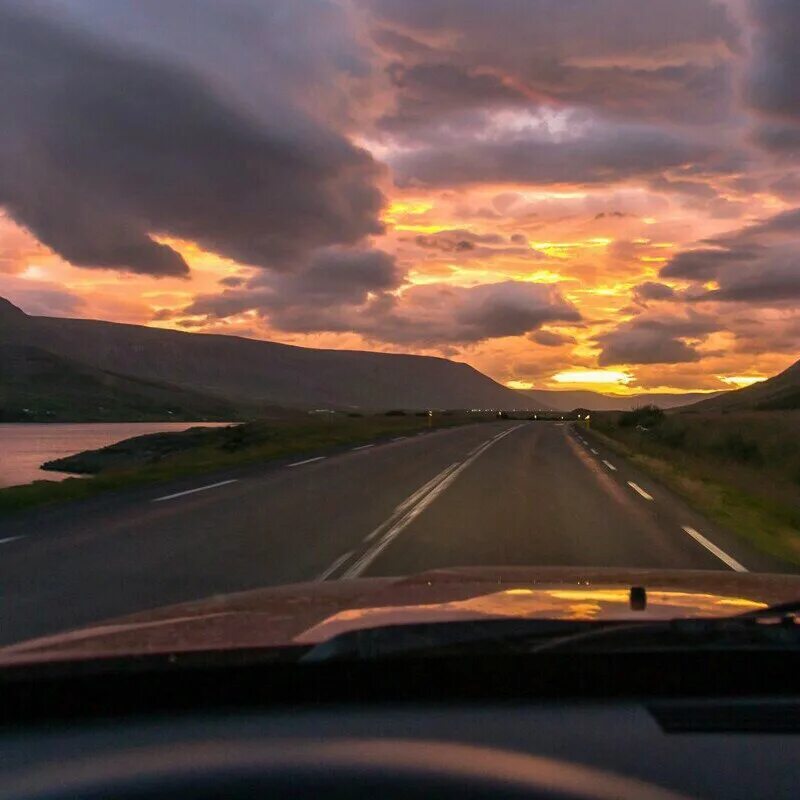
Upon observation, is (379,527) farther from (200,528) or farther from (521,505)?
(521,505)

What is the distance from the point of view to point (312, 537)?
1294cm

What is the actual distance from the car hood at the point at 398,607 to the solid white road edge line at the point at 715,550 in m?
5.34

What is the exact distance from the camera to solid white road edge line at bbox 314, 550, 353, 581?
32.9ft

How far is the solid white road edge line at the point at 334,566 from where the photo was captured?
10.0 metres

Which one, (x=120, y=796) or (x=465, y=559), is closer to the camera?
(x=120, y=796)

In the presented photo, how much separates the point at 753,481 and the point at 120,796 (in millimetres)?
24689

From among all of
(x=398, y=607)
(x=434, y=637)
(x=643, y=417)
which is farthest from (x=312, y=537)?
(x=643, y=417)

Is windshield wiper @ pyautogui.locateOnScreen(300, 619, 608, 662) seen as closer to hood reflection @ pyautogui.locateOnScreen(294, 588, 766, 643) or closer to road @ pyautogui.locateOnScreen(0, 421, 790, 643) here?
hood reflection @ pyautogui.locateOnScreen(294, 588, 766, 643)

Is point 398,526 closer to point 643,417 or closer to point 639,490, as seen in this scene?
point 639,490

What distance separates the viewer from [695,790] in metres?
2.49

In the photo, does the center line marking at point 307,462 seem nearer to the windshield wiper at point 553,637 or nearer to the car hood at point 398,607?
the car hood at point 398,607

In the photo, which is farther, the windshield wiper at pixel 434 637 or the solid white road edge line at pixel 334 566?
the solid white road edge line at pixel 334 566

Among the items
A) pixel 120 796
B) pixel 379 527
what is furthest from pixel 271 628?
pixel 379 527

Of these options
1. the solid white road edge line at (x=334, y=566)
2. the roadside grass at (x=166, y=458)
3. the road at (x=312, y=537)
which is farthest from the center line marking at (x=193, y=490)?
the solid white road edge line at (x=334, y=566)
